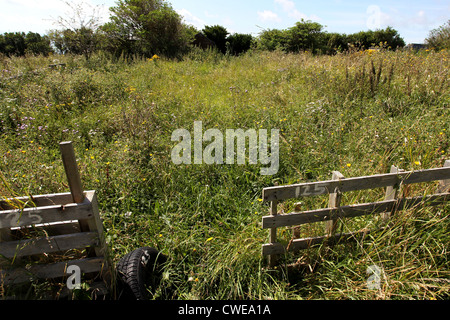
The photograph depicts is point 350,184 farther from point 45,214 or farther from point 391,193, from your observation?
point 45,214

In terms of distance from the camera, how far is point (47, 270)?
1.96 meters

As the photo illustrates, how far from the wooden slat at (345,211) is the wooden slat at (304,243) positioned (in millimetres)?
188

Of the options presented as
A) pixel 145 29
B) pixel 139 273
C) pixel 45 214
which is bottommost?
pixel 139 273

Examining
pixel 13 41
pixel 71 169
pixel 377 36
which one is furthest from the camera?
pixel 13 41

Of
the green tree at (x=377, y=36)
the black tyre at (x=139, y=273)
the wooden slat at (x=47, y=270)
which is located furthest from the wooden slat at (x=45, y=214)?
the green tree at (x=377, y=36)

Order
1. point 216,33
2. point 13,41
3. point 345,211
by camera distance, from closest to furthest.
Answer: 1. point 345,211
2. point 216,33
3. point 13,41

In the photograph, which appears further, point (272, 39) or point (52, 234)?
point (272, 39)

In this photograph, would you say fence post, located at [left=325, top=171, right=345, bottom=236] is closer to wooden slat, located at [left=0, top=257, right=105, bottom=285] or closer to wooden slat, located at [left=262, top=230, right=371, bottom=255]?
wooden slat, located at [left=262, top=230, right=371, bottom=255]

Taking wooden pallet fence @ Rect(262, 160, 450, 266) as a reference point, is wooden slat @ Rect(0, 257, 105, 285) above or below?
below

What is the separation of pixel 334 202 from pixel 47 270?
2.37 m

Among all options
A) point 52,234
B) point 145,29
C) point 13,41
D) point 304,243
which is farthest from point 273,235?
point 13,41

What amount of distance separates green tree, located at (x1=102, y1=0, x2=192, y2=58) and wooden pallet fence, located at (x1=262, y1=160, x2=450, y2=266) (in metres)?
13.8

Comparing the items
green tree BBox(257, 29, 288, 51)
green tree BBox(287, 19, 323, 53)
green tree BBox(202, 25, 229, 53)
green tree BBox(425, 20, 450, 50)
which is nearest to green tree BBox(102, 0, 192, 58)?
green tree BBox(257, 29, 288, 51)

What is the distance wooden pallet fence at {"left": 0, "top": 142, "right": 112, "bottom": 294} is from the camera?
1802 mm
